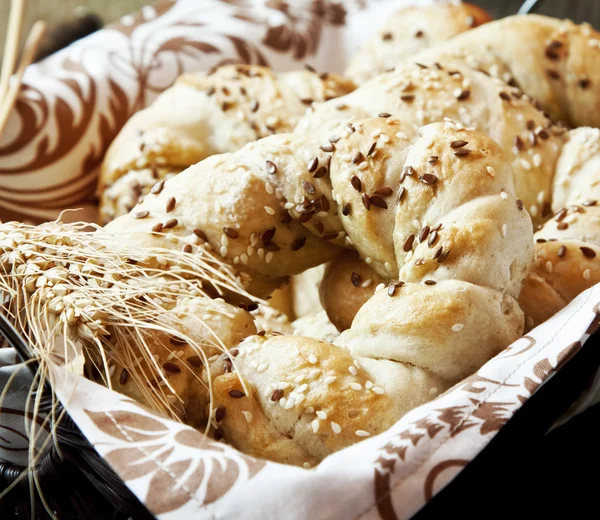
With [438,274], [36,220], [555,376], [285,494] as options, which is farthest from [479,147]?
[36,220]

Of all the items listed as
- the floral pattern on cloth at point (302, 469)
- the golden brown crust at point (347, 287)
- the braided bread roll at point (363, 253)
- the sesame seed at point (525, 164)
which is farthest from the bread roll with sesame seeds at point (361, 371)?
the sesame seed at point (525, 164)

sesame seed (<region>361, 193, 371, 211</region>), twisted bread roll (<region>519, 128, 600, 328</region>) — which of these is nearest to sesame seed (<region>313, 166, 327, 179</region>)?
sesame seed (<region>361, 193, 371, 211</region>)

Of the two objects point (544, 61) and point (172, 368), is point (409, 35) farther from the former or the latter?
point (172, 368)

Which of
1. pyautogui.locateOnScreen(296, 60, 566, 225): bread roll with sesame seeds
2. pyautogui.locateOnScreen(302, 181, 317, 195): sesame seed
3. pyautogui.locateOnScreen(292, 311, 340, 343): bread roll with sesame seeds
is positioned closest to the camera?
pyautogui.locateOnScreen(302, 181, 317, 195): sesame seed

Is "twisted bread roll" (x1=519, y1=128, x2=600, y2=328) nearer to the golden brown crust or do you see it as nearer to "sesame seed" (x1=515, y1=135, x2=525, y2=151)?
"sesame seed" (x1=515, y1=135, x2=525, y2=151)

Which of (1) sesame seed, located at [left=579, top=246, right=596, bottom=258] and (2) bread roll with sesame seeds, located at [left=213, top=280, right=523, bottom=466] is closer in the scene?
(2) bread roll with sesame seeds, located at [left=213, top=280, right=523, bottom=466]

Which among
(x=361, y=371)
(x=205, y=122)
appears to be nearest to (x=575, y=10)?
(x=205, y=122)

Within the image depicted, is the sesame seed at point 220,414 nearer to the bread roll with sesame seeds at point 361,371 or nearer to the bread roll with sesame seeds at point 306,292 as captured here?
the bread roll with sesame seeds at point 361,371
